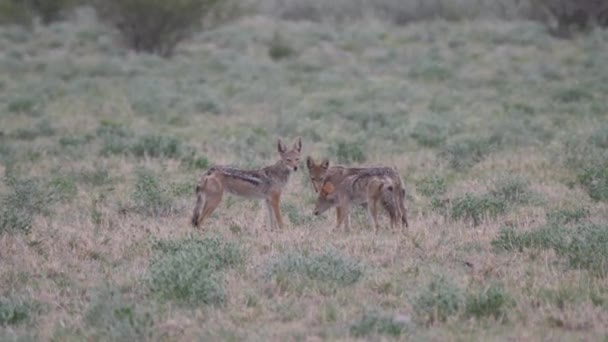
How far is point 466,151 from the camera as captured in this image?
645 inches

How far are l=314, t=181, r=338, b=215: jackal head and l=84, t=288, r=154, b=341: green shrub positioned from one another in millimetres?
3770

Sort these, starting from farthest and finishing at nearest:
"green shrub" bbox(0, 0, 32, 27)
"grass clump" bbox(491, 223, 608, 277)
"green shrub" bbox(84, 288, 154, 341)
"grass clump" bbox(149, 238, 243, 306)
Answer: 1. "green shrub" bbox(0, 0, 32, 27)
2. "grass clump" bbox(491, 223, 608, 277)
3. "grass clump" bbox(149, 238, 243, 306)
4. "green shrub" bbox(84, 288, 154, 341)

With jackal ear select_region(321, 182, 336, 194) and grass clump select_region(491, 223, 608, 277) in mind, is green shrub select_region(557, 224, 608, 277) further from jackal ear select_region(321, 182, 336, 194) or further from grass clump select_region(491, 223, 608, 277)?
jackal ear select_region(321, 182, 336, 194)

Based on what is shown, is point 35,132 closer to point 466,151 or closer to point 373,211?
point 466,151

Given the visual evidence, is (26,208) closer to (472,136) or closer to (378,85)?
(472,136)

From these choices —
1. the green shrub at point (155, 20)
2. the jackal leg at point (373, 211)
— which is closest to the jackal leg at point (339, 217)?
the jackal leg at point (373, 211)

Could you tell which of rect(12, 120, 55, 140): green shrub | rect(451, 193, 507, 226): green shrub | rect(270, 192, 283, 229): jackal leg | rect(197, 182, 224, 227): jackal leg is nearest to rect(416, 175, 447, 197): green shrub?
rect(451, 193, 507, 226): green shrub

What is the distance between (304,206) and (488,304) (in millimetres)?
5512

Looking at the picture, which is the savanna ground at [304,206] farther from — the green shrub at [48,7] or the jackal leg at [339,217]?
the green shrub at [48,7]

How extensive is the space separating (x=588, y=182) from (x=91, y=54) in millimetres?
24140

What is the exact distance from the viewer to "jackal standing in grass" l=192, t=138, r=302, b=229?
1155 cm

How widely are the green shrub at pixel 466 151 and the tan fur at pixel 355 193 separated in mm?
4368

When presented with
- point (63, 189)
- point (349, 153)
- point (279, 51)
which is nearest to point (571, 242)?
point (63, 189)

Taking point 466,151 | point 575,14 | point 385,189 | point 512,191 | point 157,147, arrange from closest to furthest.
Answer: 1. point 385,189
2. point 512,191
3. point 466,151
4. point 157,147
5. point 575,14
